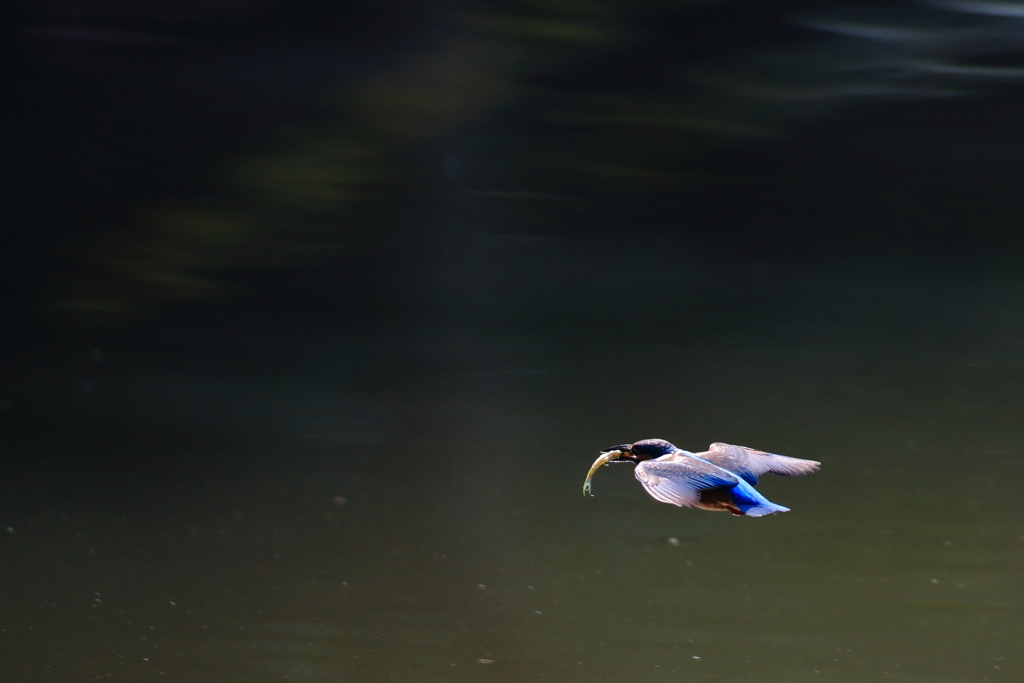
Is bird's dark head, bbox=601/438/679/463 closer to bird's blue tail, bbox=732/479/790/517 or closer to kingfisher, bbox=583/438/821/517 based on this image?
kingfisher, bbox=583/438/821/517

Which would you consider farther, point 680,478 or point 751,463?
point 751,463

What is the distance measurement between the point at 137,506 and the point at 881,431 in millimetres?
1417

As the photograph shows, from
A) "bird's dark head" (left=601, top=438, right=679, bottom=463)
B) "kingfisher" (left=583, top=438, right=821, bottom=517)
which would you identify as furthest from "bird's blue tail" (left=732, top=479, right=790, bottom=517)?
"bird's dark head" (left=601, top=438, right=679, bottom=463)

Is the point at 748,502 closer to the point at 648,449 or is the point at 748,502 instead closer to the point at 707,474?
the point at 707,474

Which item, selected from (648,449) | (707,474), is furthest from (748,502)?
(648,449)

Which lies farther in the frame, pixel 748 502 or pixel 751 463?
pixel 751 463

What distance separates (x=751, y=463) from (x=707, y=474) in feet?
0.59

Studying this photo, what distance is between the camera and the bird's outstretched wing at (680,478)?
1026 millimetres

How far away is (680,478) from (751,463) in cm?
21

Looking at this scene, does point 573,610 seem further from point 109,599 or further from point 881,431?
point 881,431

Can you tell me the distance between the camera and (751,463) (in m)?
1.25

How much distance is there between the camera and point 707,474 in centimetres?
109

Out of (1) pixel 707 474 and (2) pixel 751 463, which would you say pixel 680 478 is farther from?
(2) pixel 751 463

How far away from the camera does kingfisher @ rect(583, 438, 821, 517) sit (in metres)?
1.05
